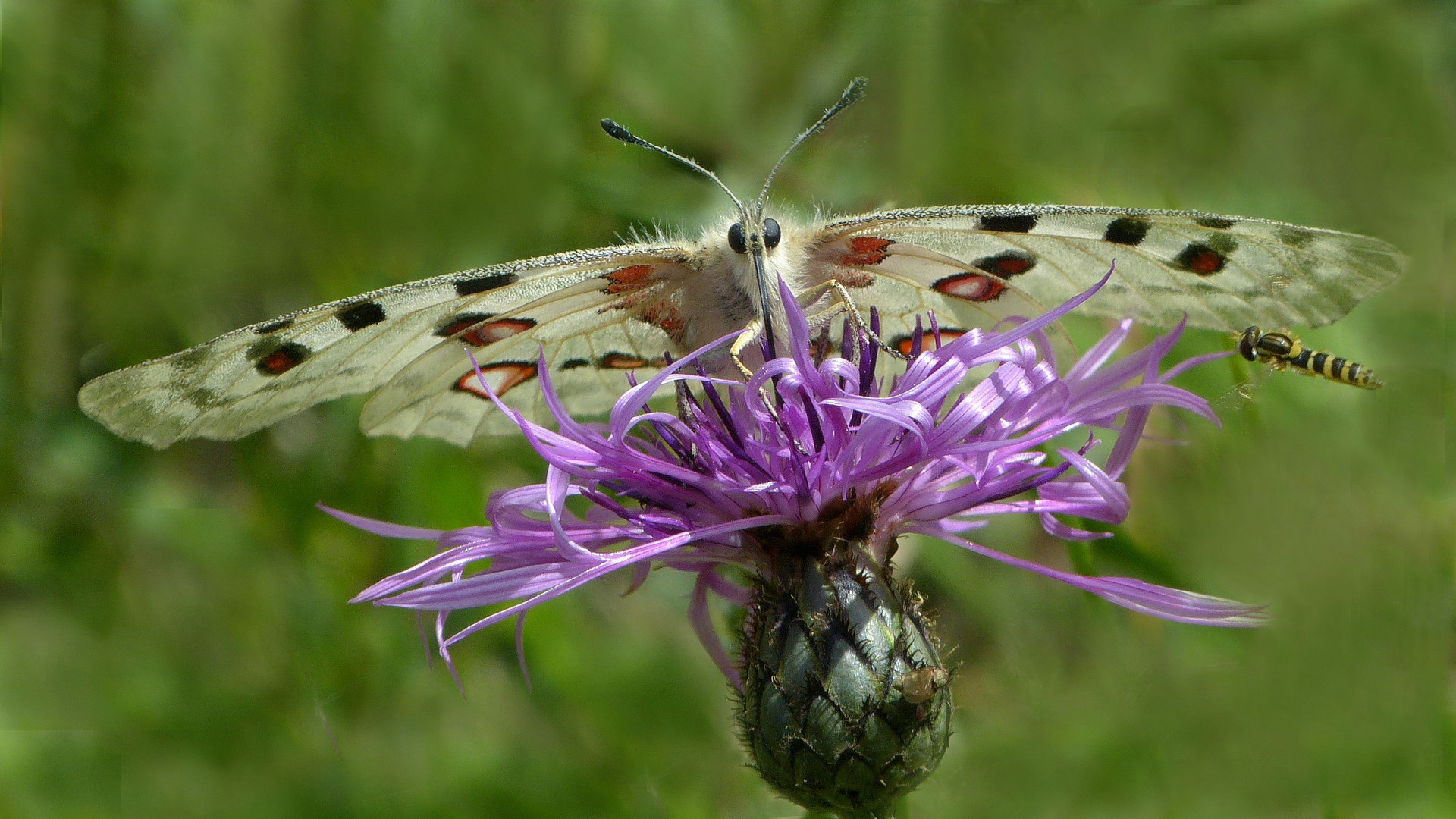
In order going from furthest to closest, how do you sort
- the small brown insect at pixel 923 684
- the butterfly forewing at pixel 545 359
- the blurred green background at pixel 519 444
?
1. the blurred green background at pixel 519 444
2. the butterfly forewing at pixel 545 359
3. the small brown insect at pixel 923 684

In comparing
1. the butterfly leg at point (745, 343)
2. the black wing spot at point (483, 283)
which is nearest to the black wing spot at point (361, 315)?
the black wing spot at point (483, 283)

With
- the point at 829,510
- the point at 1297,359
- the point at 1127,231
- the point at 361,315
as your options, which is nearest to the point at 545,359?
the point at 361,315

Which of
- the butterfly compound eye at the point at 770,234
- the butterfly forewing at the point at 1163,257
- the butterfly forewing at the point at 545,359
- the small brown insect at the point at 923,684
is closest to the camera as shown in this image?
the small brown insect at the point at 923,684

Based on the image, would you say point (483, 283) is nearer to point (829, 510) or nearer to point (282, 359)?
point (282, 359)

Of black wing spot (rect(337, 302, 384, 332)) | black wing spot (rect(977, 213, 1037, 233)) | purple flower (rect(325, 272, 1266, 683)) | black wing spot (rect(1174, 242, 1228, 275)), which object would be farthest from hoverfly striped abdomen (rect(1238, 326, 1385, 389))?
black wing spot (rect(337, 302, 384, 332))

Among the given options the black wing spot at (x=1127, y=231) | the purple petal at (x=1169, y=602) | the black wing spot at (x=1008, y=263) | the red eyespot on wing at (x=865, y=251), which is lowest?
the purple petal at (x=1169, y=602)

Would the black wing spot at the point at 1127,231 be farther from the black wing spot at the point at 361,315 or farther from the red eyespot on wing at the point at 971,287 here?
the black wing spot at the point at 361,315

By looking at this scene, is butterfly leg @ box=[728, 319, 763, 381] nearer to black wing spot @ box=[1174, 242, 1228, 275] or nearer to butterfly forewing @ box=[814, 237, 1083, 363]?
butterfly forewing @ box=[814, 237, 1083, 363]
